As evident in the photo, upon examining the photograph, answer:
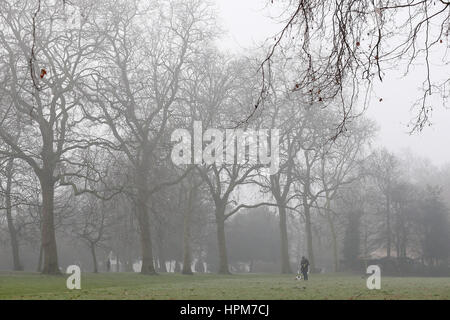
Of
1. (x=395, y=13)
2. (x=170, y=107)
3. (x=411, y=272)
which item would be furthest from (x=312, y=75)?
(x=411, y=272)

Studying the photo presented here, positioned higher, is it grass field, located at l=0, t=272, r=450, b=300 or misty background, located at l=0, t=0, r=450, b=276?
misty background, located at l=0, t=0, r=450, b=276

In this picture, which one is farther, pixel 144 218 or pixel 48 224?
pixel 144 218

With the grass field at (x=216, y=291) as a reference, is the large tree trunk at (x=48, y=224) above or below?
above

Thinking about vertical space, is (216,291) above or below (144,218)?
below

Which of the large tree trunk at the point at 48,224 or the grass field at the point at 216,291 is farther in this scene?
the large tree trunk at the point at 48,224

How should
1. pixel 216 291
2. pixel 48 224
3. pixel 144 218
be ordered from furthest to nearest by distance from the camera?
1. pixel 144 218
2. pixel 48 224
3. pixel 216 291

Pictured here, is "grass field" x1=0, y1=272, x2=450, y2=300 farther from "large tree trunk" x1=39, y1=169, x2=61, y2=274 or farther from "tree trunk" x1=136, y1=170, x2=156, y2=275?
"tree trunk" x1=136, y1=170, x2=156, y2=275

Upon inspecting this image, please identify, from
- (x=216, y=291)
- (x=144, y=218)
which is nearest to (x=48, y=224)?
(x=144, y=218)

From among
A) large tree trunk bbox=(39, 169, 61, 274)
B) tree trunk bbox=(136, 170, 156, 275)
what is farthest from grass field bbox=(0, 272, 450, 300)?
tree trunk bbox=(136, 170, 156, 275)

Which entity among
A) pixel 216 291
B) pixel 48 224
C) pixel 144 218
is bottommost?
pixel 216 291

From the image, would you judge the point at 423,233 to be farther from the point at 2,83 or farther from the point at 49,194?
the point at 2,83

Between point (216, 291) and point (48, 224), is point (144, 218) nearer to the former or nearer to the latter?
point (48, 224)

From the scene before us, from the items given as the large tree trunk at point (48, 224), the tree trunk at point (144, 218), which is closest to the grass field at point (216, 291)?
the large tree trunk at point (48, 224)

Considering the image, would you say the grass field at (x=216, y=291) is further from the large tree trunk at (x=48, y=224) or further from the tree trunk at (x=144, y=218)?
the tree trunk at (x=144, y=218)
